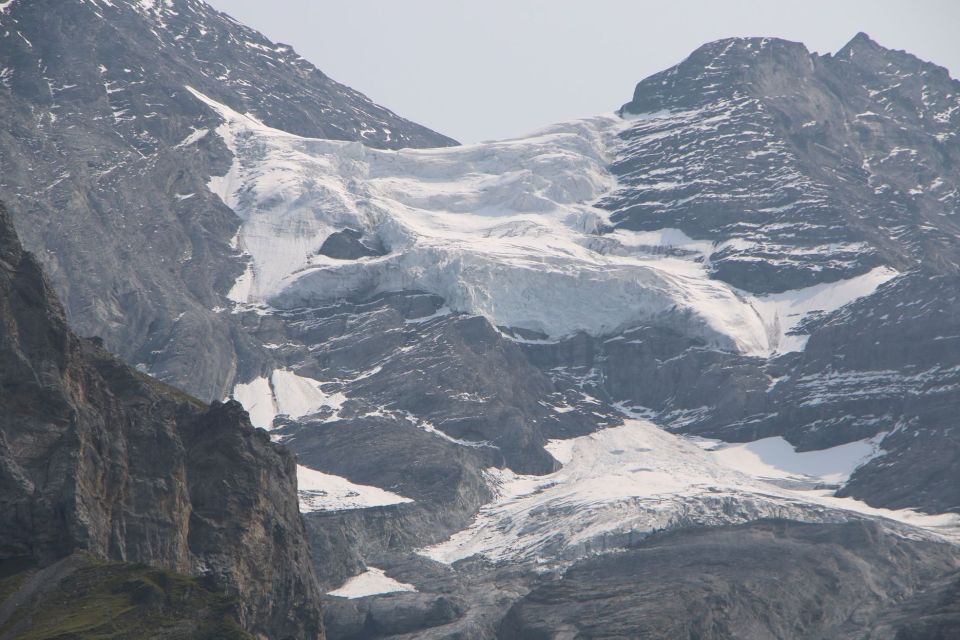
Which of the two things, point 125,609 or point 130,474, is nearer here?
point 125,609

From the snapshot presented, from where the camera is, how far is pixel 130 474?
130750mm

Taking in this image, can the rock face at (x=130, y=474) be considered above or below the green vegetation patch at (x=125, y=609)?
above

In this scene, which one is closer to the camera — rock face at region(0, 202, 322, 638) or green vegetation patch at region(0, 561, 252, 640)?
green vegetation patch at region(0, 561, 252, 640)

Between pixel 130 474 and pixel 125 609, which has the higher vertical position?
pixel 130 474

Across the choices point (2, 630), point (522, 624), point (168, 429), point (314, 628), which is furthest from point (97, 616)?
point (522, 624)

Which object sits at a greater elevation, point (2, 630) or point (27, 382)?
point (27, 382)

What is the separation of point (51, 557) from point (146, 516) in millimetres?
16349

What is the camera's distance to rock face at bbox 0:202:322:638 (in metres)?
115

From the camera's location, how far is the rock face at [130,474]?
115 m

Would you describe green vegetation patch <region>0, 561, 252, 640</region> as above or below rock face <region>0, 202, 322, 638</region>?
below

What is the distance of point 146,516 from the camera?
129 m

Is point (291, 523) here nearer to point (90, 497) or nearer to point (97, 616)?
point (90, 497)

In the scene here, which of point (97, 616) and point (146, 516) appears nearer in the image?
point (97, 616)

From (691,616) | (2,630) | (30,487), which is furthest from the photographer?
(691,616)
